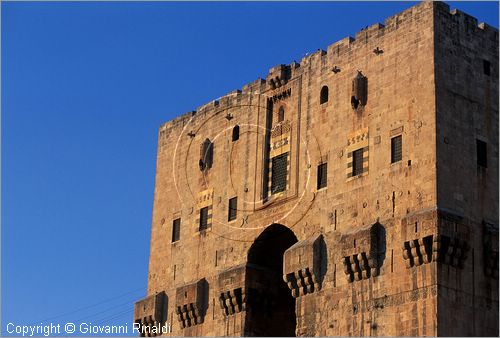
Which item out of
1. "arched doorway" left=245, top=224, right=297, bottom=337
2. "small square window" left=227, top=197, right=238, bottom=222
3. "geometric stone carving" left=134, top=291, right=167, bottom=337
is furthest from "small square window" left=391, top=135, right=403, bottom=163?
"geometric stone carving" left=134, top=291, right=167, bottom=337

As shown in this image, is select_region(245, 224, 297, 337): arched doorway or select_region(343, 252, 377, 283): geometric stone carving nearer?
select_region(343, 252, 377, 283): geometric stone carving

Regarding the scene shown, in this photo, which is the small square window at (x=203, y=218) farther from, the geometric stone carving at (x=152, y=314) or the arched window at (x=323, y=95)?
the arched window at (x=323, y=95)

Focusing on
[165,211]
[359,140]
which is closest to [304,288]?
[359,140]

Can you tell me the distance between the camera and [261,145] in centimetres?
4662

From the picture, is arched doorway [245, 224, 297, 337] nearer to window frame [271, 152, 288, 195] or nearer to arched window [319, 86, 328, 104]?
window frame [271, 152, 288, 195]

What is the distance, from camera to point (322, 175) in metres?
43.5

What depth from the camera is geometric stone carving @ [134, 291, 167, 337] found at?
48844 mm

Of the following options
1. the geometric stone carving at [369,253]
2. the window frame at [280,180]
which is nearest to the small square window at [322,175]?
the window frame at [280,180]

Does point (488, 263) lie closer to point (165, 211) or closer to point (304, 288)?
point (304, 288)

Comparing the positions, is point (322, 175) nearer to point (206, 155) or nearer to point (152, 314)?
point (206, 155)

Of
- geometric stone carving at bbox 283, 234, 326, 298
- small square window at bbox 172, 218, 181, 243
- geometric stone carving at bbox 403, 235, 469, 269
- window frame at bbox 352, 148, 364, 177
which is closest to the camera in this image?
geometric stone carving at bbox 403, 235, 469, 269

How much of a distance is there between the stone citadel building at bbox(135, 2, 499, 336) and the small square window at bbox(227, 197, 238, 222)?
7 centimetres

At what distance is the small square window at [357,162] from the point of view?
137 ft

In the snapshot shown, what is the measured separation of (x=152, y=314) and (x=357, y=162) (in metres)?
11.9
